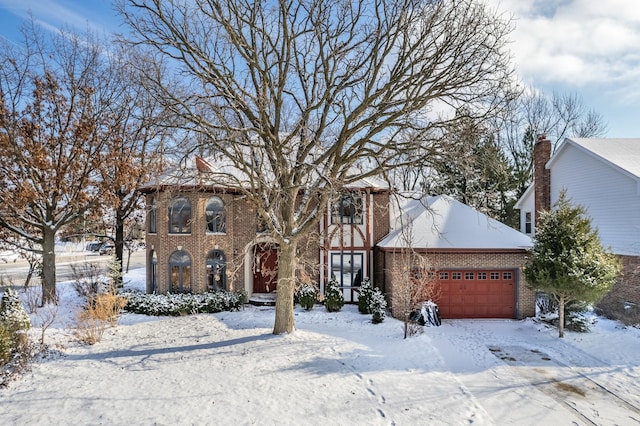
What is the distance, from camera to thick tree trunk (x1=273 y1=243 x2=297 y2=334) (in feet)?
37.2

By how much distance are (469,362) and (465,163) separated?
17.9 feet

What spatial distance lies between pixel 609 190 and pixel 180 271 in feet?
59.9

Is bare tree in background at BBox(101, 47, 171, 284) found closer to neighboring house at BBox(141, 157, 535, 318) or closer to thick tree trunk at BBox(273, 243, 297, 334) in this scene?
neighboring house at BBox(141, 157, 535, 318)

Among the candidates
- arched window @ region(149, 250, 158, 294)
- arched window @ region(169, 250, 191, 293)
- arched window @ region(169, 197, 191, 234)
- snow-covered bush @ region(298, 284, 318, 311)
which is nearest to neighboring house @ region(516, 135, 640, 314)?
snow-covered bush @ region(298, 284, 318, 311)

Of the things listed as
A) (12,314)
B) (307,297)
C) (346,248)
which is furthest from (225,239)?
(12,314)

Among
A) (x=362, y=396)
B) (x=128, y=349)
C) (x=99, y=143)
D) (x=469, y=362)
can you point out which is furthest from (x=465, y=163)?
(x=99, y=143)

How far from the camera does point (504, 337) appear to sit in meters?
12.0

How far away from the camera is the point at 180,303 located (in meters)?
14.6

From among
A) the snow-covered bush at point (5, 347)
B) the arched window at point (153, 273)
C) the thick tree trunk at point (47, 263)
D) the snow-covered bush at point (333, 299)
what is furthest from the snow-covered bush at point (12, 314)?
the snow-covered bush at point (333, 299)

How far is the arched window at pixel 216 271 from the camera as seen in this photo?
16.1 m

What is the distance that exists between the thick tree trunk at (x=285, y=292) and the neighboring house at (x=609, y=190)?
406 inches

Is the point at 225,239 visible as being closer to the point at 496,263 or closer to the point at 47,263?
the point at 47,263

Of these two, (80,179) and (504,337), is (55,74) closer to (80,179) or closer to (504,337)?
(80,179)

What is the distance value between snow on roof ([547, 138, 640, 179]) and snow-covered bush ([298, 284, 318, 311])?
1281 centimetres
